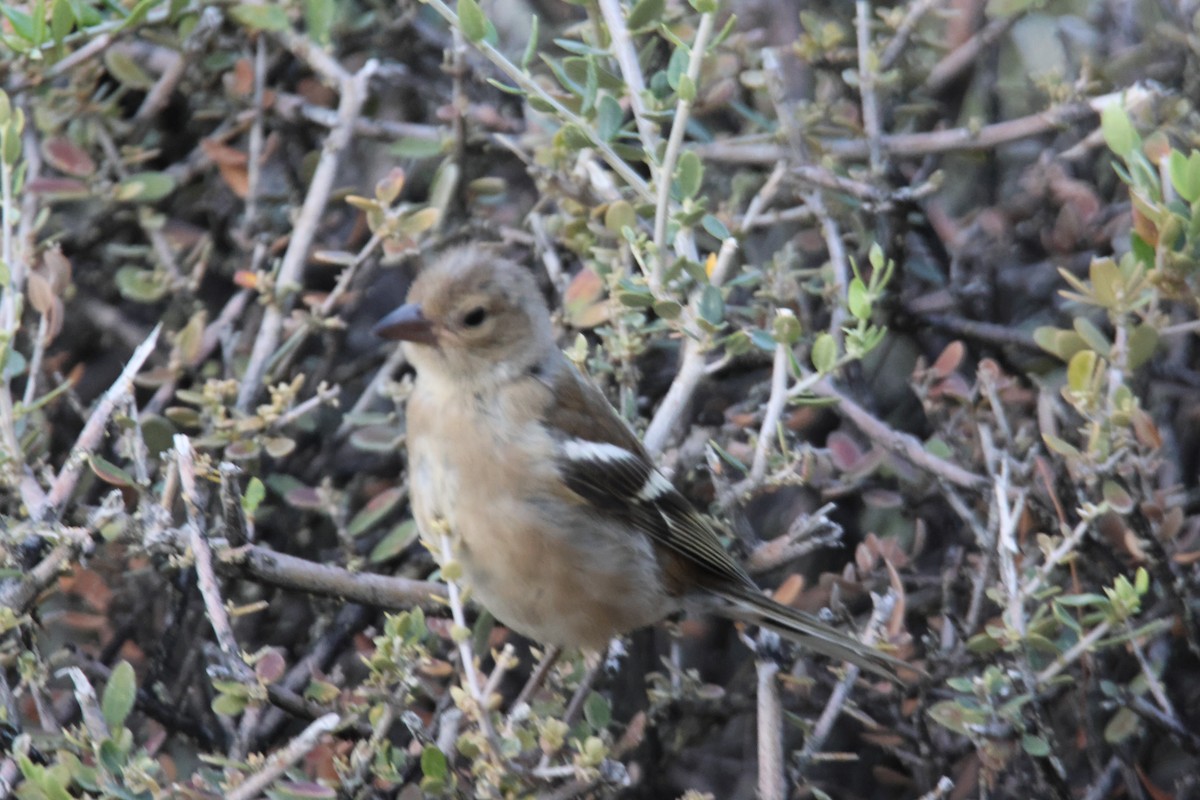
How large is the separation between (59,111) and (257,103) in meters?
0.53

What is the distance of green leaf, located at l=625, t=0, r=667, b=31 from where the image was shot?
2.57 meters

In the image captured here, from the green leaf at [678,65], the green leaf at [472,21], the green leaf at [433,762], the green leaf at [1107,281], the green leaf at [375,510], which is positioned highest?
the green leaf at [472,21]

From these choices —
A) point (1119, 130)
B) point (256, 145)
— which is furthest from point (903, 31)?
point (256, 145)

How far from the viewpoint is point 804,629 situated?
3008mm

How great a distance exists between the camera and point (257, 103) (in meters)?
3.57

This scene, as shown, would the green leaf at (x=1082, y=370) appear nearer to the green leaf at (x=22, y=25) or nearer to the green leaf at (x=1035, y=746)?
the green leaf at (x=1035, y=746)

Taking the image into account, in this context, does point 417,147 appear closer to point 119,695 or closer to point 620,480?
point 620,480

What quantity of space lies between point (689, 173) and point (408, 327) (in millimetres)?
→ 883

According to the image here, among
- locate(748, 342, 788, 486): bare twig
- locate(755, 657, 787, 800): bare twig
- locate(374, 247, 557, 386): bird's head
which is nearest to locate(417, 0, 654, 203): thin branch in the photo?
locate(748, 342, 788, 486): bare twig

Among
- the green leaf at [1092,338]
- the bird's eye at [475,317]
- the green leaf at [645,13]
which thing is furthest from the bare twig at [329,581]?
the green leaf at [1092,338]

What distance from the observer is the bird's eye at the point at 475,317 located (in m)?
3.19

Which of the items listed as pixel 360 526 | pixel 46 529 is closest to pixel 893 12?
pixel 360 526

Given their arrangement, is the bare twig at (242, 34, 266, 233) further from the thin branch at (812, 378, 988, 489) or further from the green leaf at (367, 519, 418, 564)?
the thin branch at (812, 378, 988, 489)

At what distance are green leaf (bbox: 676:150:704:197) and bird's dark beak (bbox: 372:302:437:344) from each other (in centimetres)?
84
